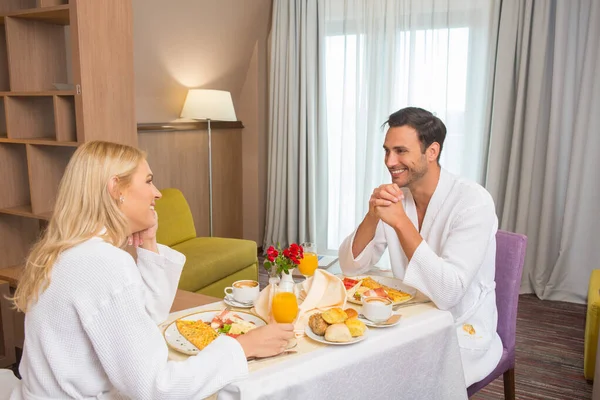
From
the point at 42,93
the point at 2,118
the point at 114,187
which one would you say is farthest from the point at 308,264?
the point at 2,118

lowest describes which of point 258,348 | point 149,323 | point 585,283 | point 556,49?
point 585,283

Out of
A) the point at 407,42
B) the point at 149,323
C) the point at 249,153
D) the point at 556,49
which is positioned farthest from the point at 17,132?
the point at 556,49

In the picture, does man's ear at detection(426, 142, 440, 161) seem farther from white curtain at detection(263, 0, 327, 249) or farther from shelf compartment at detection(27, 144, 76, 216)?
white curtain at detection(263, 0, 327, 249)

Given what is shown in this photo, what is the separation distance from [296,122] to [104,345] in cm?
401

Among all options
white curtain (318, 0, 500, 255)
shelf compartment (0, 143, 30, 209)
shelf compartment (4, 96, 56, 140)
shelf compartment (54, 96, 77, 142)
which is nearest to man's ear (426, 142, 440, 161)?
shelf compartment (54, 96, 77, 142)

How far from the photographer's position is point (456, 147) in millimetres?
4410

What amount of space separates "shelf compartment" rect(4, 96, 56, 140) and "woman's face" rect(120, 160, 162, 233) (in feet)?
6.26

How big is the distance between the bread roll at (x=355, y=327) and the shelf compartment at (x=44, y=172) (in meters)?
2.05

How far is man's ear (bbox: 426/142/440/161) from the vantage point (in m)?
2.00

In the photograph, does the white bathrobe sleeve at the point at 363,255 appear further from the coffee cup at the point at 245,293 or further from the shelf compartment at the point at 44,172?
the shelf compartment at the point at 44,172

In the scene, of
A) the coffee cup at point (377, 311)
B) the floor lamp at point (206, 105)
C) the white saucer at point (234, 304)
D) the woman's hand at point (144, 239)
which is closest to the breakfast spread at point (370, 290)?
the coffee cup at point (377, 311)

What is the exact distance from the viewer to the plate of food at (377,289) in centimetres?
171

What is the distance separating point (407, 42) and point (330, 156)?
122 cm

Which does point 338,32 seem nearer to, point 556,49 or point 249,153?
point 249,153
